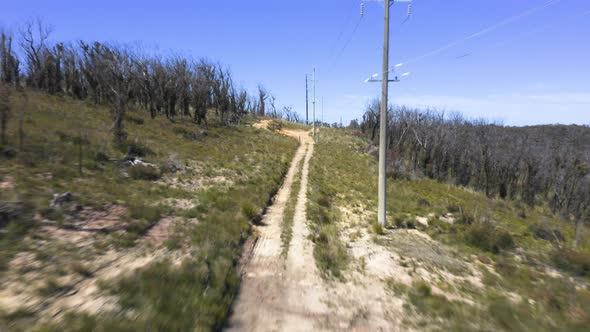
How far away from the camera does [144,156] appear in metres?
17.1

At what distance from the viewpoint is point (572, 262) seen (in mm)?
9352

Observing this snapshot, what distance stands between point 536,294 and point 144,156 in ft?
58.2

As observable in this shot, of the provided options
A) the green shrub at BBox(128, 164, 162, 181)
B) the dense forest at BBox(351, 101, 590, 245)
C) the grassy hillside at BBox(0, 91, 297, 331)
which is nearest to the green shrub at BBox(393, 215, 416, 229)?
the grassy hillside at BBox(0, 91, 297, 331)

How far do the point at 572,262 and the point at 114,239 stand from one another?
1307 cm

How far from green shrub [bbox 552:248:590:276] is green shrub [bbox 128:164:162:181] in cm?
1529

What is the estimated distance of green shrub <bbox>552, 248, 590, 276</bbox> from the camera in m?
9.04

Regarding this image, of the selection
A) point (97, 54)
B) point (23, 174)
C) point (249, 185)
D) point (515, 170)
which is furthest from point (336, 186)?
point (515, 170)

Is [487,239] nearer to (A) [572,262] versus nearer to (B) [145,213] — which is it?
(A) [572,262]

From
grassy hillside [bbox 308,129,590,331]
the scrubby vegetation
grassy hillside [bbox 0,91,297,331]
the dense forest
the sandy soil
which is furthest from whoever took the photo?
the dense forest

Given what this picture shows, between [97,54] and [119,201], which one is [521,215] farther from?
[97,54]

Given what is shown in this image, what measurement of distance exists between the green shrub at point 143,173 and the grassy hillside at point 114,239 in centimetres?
6

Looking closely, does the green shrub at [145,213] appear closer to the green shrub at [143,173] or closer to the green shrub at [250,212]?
the green shrub at [250,212]

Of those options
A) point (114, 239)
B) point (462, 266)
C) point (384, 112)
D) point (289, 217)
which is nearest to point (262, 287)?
point (114, 239)

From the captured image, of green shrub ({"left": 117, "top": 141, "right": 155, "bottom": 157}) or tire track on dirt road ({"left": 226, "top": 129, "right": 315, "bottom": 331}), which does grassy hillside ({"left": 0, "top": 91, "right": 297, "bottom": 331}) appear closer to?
tire track on dirt road ({"left": 226, "top": 129, "right": 315, "bottom": 331})
